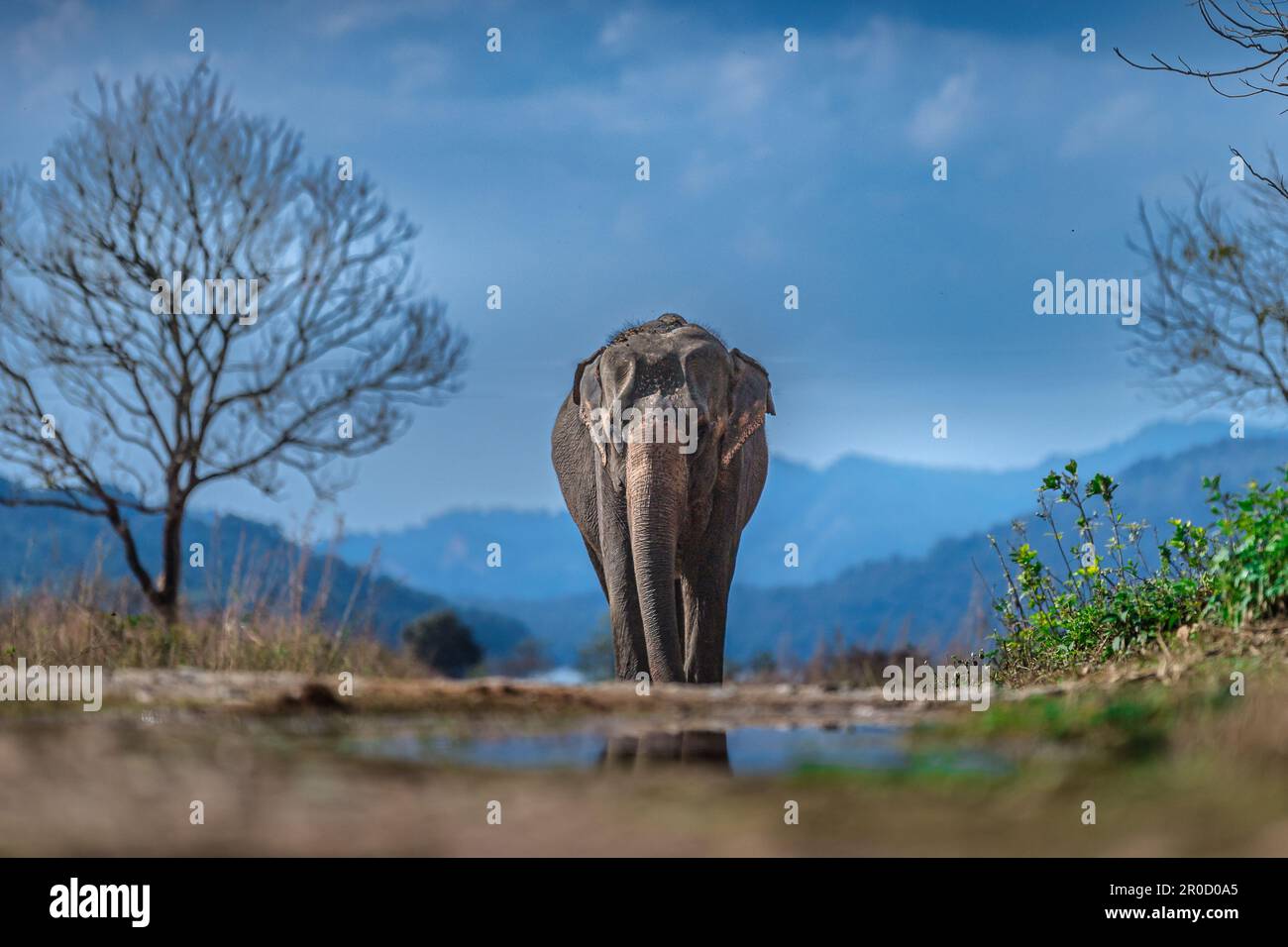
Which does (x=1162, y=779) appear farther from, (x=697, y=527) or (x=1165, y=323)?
(x=1165, y=323)

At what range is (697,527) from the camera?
1113cm

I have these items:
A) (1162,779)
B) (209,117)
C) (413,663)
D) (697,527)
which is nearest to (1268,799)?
(1162,779)

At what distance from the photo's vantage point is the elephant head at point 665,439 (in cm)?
1002

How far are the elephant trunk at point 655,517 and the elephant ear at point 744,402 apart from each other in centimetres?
94

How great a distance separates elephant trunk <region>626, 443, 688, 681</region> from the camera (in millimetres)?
9867

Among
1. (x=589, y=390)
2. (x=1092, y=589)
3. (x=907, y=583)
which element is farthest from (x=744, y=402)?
(x=907, y=583)

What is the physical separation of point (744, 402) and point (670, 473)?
164 cm

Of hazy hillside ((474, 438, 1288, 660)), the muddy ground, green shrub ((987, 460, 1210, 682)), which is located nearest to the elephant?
green shrub ((987, 460, 1210, 682))
